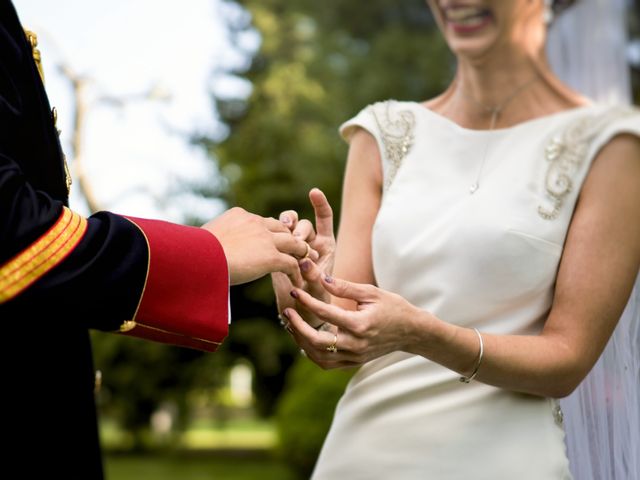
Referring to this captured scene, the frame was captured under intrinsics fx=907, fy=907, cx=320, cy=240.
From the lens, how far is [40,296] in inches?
69.3

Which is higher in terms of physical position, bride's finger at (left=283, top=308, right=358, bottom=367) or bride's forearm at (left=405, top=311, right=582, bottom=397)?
bride's finger at (left=283, top=308, right=358, bottom=367)

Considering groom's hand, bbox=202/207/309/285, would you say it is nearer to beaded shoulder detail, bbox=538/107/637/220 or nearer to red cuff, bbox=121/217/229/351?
red cuff, bbox=121/217/229/351

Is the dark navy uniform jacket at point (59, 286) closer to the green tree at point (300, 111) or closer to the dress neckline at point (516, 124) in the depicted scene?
the dress neckline at point (516, 124)

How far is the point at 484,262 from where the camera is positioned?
2686 mm

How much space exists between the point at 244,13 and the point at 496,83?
19.9m

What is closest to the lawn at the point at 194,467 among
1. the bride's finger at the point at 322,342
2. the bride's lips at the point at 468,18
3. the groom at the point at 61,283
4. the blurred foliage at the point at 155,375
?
the blurred foliage at the point at 155,375

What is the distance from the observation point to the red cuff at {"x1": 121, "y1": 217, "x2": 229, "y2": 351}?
6.29 feet

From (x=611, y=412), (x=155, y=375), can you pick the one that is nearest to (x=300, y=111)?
(x=155, y=375)

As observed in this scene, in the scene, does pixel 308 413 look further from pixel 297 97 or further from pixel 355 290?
pixel 297 97

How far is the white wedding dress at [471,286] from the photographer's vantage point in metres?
2.64

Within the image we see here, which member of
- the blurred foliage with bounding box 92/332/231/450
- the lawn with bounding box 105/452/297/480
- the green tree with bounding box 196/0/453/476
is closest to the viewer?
the green tree with bounding box 196/0/453/476

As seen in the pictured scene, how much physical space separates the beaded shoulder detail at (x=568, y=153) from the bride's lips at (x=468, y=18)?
44 cm

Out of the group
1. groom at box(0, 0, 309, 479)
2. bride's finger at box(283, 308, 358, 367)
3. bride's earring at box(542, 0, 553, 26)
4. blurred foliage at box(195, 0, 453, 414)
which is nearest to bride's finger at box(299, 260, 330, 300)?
bride's finger at box(283, 308, 358, 367)

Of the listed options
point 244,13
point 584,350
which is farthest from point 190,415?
point 584,350
